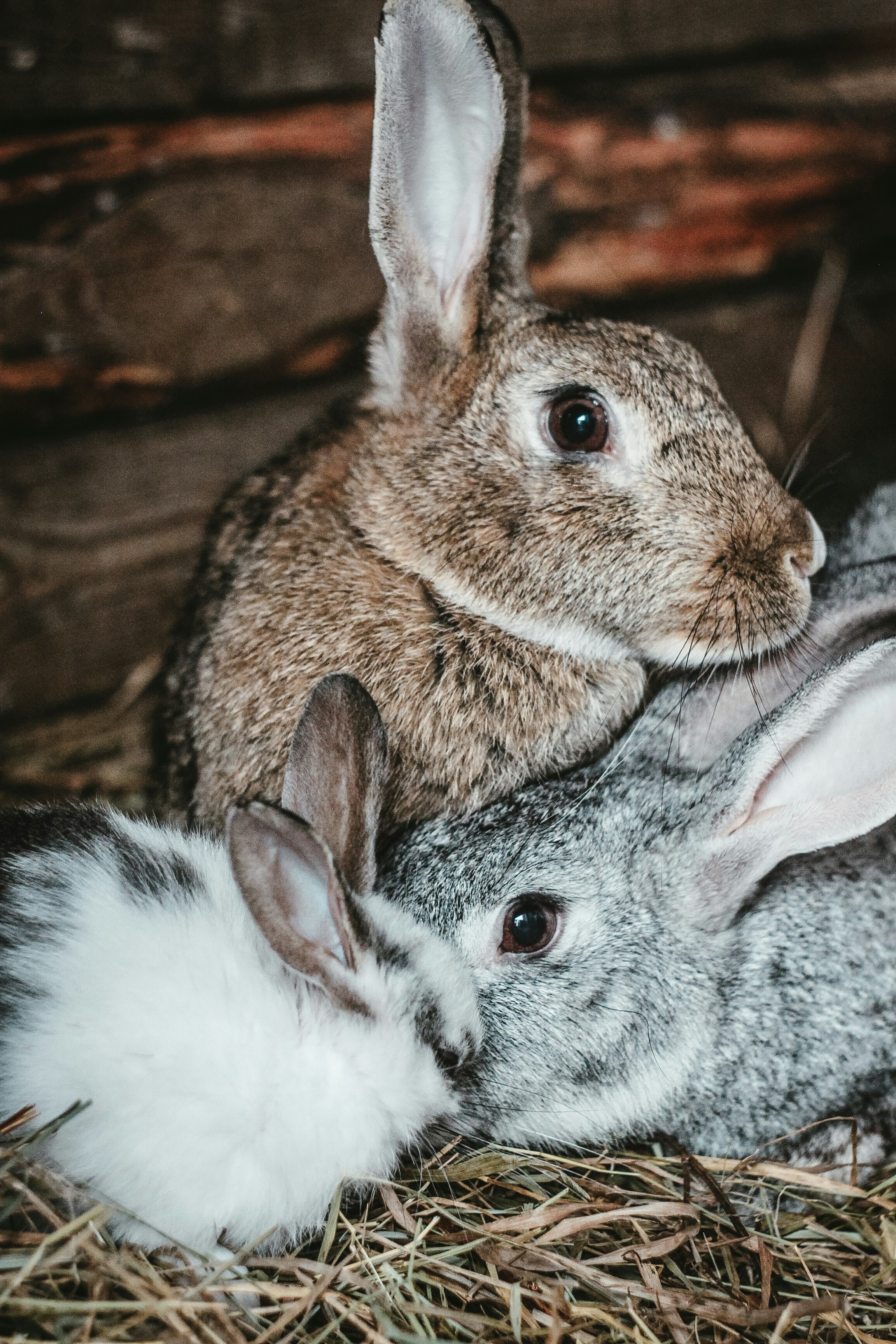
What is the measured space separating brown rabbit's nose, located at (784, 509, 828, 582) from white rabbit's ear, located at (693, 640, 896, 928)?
0.23 m

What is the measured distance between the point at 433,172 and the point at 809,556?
40.9 inches

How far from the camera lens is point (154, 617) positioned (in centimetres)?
346

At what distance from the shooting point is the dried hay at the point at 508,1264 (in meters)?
1.73

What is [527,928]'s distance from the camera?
214 cm

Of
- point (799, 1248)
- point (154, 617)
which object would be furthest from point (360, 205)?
point (799, 1248)

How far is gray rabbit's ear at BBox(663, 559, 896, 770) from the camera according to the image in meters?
2.38

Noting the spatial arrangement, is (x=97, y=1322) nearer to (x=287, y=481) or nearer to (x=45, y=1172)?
(x=45, y=1172)

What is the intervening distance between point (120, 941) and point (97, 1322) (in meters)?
0.56

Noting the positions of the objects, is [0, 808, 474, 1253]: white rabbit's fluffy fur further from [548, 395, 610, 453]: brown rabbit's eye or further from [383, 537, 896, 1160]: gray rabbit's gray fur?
[548, 395, 610, 453]: brown rabbit's eye

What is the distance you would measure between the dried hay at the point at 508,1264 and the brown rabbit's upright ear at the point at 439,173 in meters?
1.57

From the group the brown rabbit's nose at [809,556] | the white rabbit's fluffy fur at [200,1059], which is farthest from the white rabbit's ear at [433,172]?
the white rabbit's fluffy fur at [200,1059]

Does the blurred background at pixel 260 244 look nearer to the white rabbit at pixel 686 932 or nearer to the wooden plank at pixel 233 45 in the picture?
the wooden plank at pixel 233 45

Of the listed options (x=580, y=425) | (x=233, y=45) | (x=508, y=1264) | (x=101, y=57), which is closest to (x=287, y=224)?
(x=233, y=45)

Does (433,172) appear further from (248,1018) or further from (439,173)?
(248,1018)
